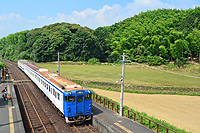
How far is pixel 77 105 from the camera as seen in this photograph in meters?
14.1

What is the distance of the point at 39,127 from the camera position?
47.3 ft

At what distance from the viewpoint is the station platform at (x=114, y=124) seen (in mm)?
12539

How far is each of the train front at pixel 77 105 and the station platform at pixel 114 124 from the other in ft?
Result: 4.06

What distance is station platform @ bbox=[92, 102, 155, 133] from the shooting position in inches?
494

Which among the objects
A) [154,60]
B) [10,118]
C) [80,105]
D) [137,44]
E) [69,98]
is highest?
[137,44]

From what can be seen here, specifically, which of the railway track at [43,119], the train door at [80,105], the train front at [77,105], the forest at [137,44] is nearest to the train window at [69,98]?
the train front at [77,105]

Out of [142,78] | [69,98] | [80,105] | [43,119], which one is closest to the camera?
[69,98]

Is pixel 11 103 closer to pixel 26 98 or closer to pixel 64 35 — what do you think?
pixel 26 98

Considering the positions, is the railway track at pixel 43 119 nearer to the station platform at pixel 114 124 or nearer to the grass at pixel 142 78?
the station platform at pixel 114 124

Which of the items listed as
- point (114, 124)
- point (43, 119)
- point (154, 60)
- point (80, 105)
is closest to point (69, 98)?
point (80, 105)

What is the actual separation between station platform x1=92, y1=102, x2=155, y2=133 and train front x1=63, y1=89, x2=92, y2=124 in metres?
1.24

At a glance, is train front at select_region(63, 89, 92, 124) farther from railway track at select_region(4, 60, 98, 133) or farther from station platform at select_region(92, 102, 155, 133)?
station platform at select_region(92, 102, 155, 133)

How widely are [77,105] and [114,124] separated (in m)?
3.44

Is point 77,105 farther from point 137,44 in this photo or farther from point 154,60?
point 137,44
